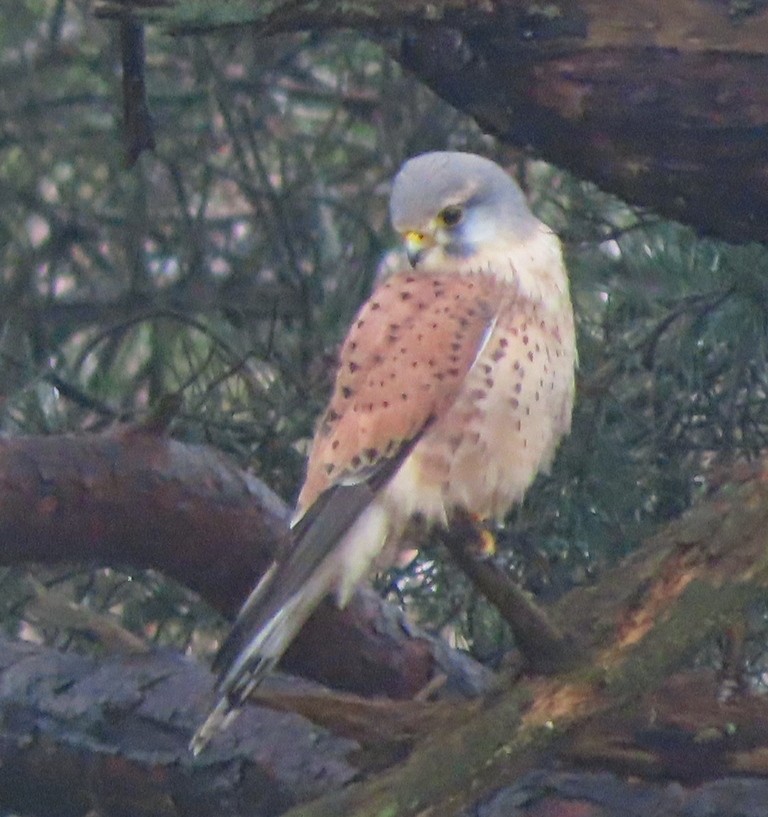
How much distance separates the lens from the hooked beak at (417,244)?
233 cm

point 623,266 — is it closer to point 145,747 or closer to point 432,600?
point 432,600

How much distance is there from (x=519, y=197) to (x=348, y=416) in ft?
1.71

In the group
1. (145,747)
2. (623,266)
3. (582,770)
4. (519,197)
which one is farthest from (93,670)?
(623,266)

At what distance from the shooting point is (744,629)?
6.11ft

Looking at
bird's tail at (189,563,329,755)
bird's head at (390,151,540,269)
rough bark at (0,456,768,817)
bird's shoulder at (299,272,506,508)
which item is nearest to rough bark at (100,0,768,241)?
bird's head at (390,151,540,269)

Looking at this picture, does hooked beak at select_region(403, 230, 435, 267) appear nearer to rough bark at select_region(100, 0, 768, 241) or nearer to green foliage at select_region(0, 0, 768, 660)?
rough bark at select_region(100, 0, 768, 241)

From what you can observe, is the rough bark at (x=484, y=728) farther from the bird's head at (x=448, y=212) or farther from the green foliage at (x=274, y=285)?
the bird's head at (x=448, y=212)

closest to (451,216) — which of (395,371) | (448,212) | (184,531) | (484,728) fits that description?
(448,212)

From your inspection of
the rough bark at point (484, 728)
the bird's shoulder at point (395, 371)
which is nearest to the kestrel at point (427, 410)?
the bird's shoulder at point (395, 371)

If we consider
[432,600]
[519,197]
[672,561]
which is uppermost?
[519,197]

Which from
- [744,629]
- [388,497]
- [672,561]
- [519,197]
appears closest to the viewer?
[672,561]

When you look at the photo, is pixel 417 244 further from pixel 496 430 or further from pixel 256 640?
pixel 256 640

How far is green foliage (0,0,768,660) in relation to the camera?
8.48 ft

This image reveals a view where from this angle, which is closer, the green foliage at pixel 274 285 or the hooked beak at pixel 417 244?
the hooked beak at pixel 417 244
